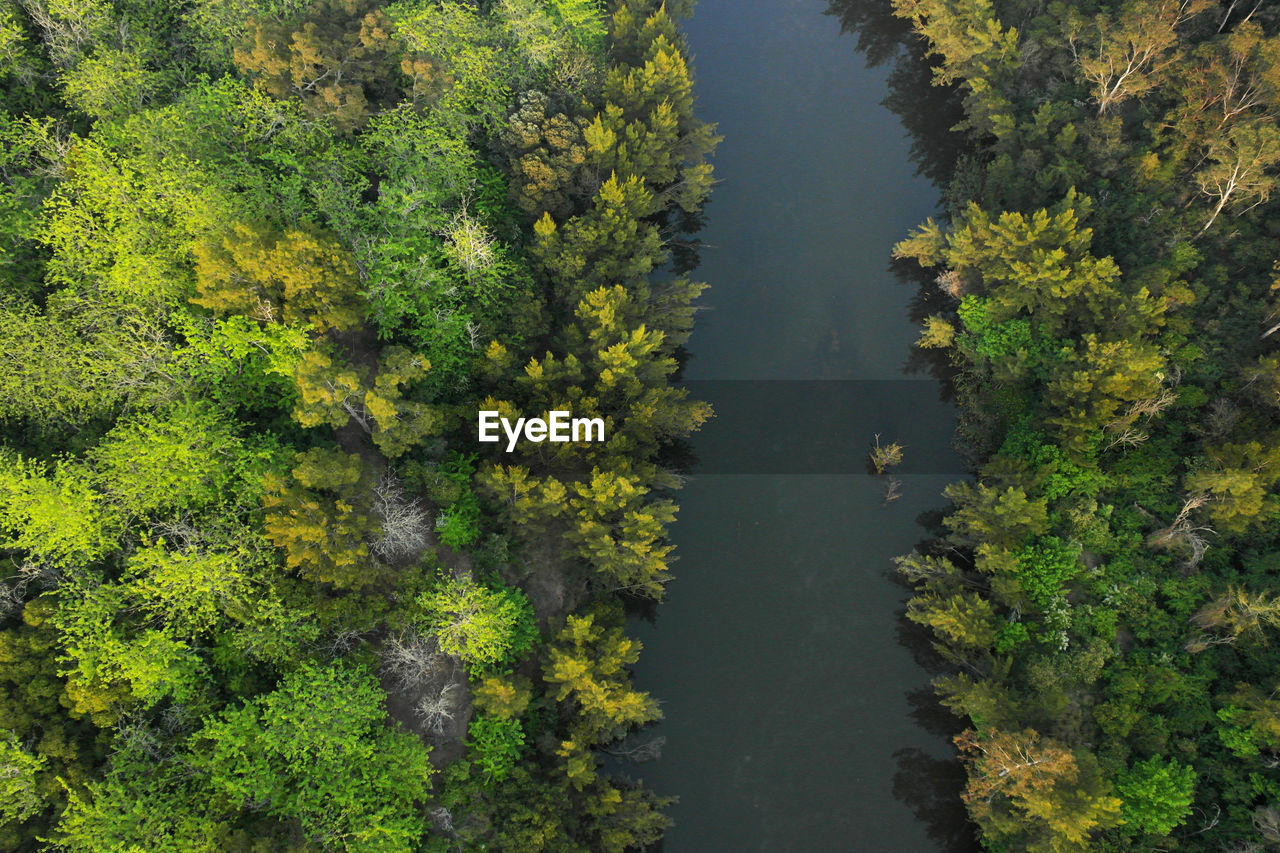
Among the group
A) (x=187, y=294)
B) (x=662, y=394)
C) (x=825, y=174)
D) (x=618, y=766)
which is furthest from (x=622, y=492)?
(x=825, y=174)

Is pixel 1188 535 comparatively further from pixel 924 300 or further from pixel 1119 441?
pixel 924 300

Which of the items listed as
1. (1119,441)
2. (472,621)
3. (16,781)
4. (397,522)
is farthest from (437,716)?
(1119,441)

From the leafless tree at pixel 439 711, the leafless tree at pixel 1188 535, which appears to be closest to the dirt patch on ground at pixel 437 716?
the leafless tree at pixel 439 711

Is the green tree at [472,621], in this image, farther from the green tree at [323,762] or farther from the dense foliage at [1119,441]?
the dense foliage at [1119,441]

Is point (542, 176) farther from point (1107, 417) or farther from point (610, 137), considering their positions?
point (1107, 417)

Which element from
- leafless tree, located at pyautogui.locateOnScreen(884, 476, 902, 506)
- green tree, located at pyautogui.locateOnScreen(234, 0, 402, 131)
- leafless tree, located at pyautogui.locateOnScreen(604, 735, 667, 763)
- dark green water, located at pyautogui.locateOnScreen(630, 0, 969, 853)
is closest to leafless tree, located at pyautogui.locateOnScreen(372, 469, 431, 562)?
dark green water, located at pyautogui.locateOnScreen(630, 0, 969, 853)
